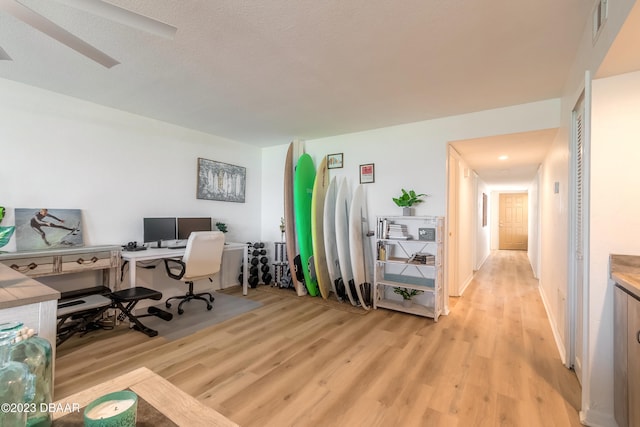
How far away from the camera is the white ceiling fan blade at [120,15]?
1.04 meters

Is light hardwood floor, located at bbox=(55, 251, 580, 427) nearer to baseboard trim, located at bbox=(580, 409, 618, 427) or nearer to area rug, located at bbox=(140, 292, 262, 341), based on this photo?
baseboard trim, located at bbox=(580, 409, 618, 427)

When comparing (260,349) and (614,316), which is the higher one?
(614,316)

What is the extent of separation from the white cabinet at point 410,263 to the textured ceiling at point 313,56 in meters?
1.32

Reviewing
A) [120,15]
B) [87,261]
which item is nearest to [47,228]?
[87,261]

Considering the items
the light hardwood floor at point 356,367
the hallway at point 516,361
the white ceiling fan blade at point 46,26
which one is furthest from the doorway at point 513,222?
the white ceiling fan blade at point 46,26

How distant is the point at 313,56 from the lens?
2.08 meters

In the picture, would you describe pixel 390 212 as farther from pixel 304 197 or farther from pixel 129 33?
pixel 129 33

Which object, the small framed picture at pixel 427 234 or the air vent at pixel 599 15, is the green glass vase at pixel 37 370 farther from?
the small framed picture at pixel 427 234

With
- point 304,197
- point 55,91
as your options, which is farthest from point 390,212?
point 55,91

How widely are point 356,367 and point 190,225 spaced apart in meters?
2.75

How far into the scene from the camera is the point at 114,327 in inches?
113

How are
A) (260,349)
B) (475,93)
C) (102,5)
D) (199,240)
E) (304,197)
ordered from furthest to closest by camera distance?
(304,197) < (199,240) < (475,93) < (260,349) < (102,5)

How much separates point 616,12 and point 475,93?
1.46 metres

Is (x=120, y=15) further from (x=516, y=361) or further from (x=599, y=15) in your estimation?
(x=516, y=361)
